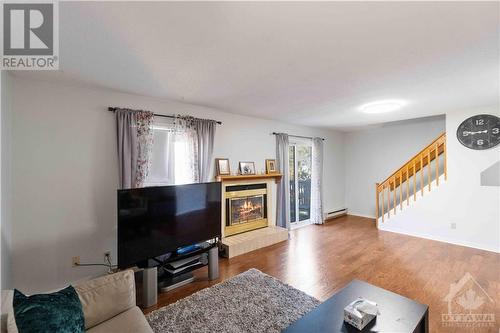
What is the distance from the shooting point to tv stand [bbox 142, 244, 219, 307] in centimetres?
229

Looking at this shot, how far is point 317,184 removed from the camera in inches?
215

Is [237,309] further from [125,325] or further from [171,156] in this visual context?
[171,156]

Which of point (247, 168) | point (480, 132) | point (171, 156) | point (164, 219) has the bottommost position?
point (164, 219)

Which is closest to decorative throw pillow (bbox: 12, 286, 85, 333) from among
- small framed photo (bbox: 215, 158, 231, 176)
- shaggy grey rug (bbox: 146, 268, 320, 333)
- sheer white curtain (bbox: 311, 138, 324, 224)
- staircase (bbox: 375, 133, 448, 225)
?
shaggy grey rug (bbox: 146, 268, 320, 333)

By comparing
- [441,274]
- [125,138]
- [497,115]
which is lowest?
[441,274]

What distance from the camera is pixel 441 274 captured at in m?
2.89

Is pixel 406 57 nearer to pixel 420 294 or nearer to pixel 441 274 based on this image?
pixel 420 294

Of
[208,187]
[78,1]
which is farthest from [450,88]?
[78,1]

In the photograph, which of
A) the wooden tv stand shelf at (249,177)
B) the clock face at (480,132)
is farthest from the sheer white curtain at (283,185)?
the clock face at (480,132)

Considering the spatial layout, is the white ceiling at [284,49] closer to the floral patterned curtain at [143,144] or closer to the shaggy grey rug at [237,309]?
the floral patterned curtain at [143,144]

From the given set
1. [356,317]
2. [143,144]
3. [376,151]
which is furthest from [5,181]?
[376,151]

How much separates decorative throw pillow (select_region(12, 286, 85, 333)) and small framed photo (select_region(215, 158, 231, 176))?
259cm

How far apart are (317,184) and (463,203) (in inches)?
103

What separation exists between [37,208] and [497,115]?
6.45 metres
